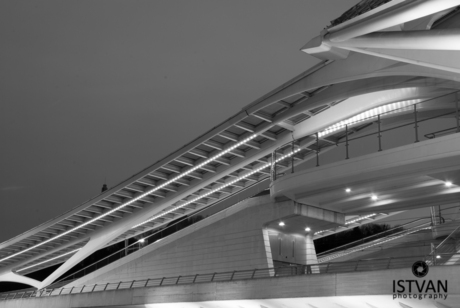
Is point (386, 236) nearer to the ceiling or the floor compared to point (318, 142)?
nearer to the floor

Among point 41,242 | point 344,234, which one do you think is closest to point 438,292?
point 41,242

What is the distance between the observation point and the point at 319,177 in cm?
2628

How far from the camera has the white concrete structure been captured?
1734cm

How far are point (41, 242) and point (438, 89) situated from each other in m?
33.8

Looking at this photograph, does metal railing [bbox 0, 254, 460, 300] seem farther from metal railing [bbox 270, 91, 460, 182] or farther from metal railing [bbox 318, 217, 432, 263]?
metal railing [bbox 270, 91, 460, 182]

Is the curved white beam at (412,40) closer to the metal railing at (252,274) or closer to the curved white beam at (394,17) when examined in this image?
the curved white beam at (394,17)

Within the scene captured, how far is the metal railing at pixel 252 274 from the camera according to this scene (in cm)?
2411

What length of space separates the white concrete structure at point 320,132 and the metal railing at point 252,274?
3.22 m

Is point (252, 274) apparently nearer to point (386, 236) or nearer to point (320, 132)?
point (320, 132)

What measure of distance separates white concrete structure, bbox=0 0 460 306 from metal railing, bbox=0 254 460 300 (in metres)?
3.22

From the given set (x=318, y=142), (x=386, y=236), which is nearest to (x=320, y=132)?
(x=318, y=142)

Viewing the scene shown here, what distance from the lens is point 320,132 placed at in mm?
30062

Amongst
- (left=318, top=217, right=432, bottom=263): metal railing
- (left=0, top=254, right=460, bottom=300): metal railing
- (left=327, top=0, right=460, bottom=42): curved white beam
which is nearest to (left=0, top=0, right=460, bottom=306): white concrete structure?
(left=327, top=0, right=460, bottom=42): curved white beam

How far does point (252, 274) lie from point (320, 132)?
24.8ft
